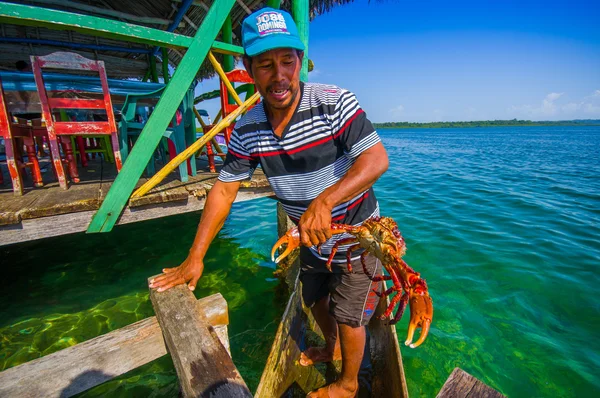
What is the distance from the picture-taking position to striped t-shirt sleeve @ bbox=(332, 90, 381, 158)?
5.79 ft

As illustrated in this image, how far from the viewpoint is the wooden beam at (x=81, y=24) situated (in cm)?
242

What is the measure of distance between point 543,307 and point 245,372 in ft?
15.5

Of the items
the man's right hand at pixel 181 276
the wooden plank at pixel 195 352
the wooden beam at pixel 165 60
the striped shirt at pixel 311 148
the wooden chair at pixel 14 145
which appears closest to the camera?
the wooden plank at pixel 195 352

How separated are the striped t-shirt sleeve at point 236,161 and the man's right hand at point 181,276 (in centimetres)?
70

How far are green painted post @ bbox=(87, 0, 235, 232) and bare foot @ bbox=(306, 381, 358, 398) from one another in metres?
2.93

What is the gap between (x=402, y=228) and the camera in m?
7.55

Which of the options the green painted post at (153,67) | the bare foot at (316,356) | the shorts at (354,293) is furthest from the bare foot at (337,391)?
the green painted post at (153,67)

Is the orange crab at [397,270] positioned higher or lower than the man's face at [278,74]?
lower

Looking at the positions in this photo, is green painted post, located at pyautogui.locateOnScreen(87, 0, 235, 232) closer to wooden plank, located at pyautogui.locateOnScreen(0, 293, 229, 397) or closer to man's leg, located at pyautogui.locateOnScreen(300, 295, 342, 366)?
wooden plank, located at pyautogui.locateOnScreen(0, 293, 229, 397)

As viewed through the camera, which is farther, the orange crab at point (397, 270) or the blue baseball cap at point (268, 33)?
the blue baseball cap at point (268, 33)

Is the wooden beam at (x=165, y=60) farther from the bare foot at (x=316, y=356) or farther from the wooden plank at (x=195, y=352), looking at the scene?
the bare foot at (x=316, y=356)

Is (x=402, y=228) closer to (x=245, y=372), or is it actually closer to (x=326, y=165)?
(x=245, y=372)

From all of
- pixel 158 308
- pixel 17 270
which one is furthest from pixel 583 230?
pixel 17 270

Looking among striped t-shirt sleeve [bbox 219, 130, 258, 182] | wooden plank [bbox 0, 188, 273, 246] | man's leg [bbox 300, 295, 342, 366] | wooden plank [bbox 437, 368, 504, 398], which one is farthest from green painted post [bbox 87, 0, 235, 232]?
wooden plank [bbox 437, 368, 504, 398]
